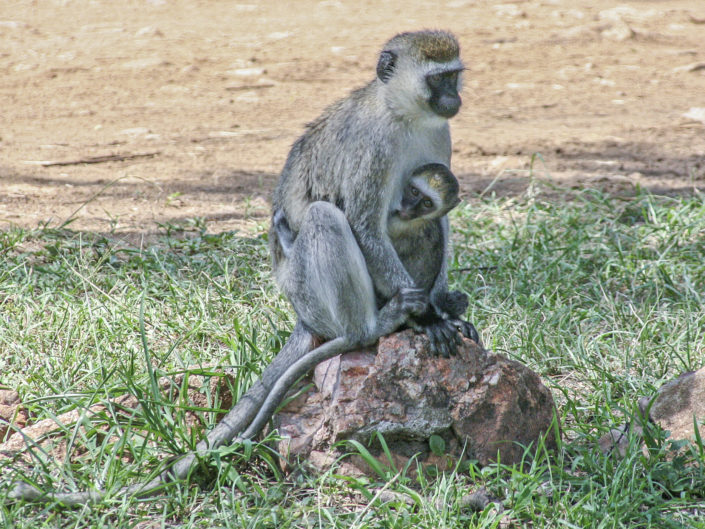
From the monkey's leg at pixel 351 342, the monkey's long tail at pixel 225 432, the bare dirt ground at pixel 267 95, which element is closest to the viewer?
the monkey's long tail at pixel 225 432

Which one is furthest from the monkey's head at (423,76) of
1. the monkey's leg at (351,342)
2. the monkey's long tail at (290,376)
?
the monkey's long tail at (290,376)

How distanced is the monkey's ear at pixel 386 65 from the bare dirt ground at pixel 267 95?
2.93 metres

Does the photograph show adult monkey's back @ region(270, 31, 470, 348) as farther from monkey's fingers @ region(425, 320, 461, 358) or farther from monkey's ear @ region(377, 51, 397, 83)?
monkey's fingers @ region(425, 320, 461, 358)

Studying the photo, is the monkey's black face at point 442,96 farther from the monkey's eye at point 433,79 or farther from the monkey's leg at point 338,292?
the monkey's leg at point 338,292

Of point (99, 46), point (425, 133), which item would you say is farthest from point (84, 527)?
point (99, 46)

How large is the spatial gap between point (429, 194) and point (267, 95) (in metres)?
6.18

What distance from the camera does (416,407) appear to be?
4.04 metres

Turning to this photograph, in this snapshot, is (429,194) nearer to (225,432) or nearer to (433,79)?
(433,79)

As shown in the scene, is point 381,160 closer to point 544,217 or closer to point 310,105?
point 544,217

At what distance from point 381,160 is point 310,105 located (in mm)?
5520

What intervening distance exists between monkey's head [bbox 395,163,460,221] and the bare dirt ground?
2.96 meters

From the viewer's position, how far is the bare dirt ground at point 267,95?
7957 millimetres

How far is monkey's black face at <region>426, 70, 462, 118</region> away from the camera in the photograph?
445cm

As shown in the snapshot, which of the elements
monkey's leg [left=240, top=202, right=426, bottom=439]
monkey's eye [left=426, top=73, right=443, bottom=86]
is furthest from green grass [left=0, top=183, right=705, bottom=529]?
monkey's eye [left=426, top=73, right=443, bottom=86]
